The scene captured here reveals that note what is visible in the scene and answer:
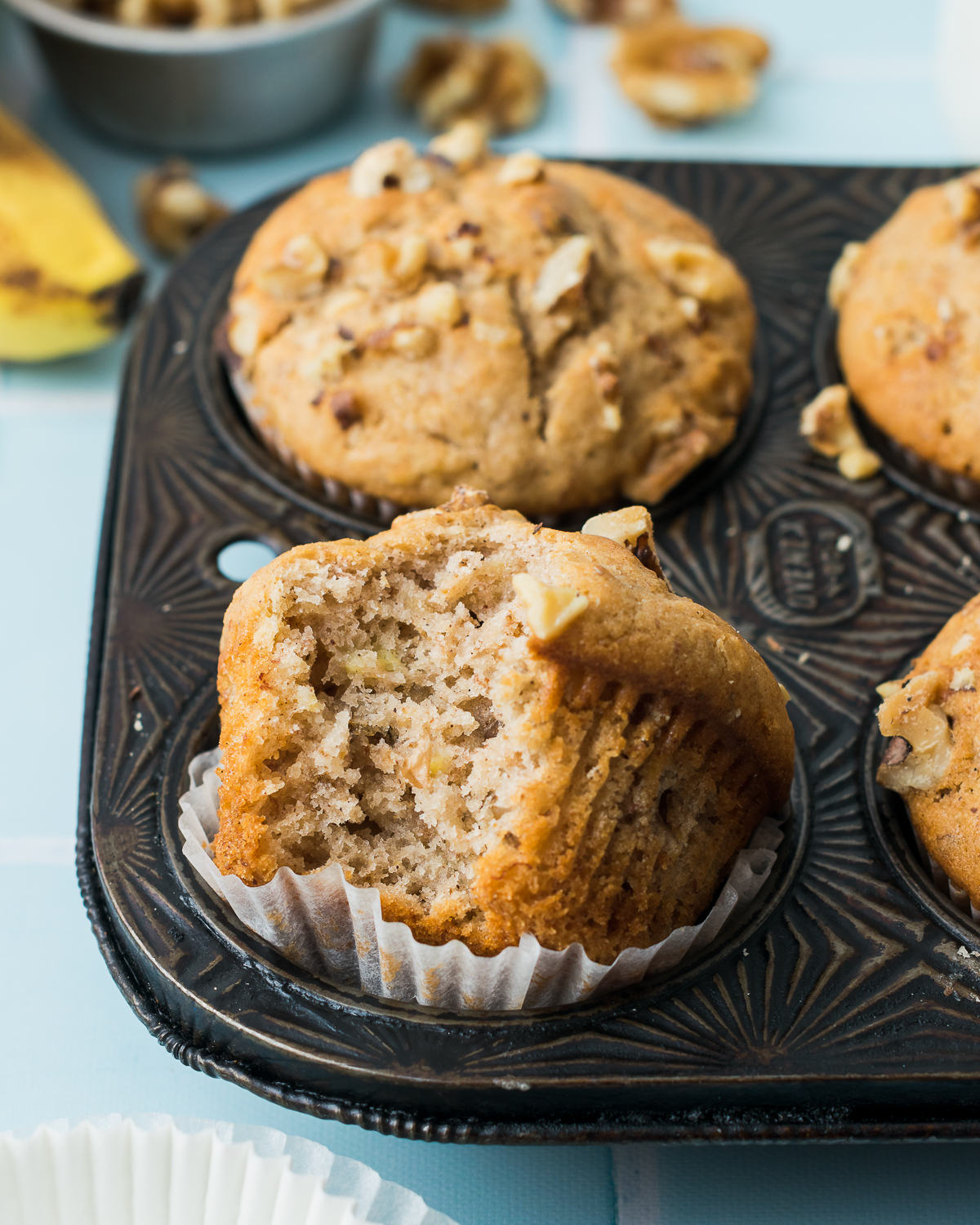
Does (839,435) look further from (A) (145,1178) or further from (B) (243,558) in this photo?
(A) (145,1178)

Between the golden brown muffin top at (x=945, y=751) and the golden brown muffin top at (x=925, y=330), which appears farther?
the golden brown muffin top at (x=925, y=330)

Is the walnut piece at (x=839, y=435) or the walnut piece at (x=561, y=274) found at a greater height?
the walnut piece at (x=561, y=274)

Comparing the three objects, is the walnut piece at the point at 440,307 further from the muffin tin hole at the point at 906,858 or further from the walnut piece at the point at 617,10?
the walnut piece at the point at 617,10

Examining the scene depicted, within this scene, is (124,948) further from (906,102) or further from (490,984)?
(906,102)

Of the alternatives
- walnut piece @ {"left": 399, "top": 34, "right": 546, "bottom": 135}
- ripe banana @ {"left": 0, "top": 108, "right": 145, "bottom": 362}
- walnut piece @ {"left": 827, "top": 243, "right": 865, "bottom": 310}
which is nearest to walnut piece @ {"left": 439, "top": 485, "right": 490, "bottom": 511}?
walnut piece @ {"left": 827, "top": 243, "right": 865, "bottom": 310}

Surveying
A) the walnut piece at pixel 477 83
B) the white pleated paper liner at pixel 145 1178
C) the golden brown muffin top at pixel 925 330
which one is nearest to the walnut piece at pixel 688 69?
the walnut piece at pixel 477 83

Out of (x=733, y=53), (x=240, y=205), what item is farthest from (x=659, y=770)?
(x=733, y=53)

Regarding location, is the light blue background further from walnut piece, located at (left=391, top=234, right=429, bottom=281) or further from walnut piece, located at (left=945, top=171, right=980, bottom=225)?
walnut piece, located at (left=945, top=171, right=980, bottom=225)
